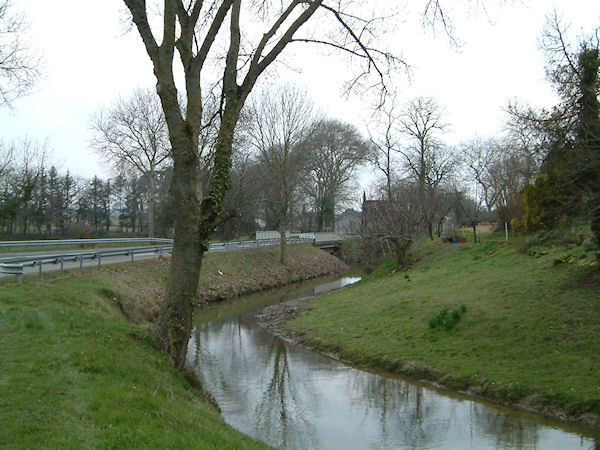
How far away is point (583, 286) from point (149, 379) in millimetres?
11674

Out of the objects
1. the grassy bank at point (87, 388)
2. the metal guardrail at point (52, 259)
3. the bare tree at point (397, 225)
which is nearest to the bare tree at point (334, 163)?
the bare tree at point (397, 225)

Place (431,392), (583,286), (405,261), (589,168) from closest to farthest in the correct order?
(589,168)
(431,392)
(583,286)
(405,261)

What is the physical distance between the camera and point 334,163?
63656mm

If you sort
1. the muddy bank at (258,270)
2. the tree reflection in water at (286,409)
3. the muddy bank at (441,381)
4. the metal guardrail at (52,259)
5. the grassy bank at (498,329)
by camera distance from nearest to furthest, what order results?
the muddy bank at (441,381)
the tree reflection in water at (286,409)
the grassy bank at (498,329)
the metal guardrail at (52,259)
the muddy bank at (258,270)

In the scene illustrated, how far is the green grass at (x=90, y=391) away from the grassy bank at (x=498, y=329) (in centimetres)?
613

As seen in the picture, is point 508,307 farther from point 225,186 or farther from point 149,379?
point 149,379

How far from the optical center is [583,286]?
44.5ft

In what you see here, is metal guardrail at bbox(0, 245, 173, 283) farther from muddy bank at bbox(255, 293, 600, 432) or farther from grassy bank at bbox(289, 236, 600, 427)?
grassy bank at bbox(289, 236, 600, 427)

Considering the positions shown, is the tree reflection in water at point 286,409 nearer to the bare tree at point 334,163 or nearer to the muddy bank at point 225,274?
the muddy bank at point 225,274

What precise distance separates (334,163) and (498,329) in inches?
2031

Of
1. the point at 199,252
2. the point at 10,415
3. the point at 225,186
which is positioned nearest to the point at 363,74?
the point at 225,186

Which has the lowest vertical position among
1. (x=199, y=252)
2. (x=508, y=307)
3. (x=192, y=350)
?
(x=192, y=350)

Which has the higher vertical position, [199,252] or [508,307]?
[199,252]

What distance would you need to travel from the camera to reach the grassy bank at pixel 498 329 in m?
10.3
